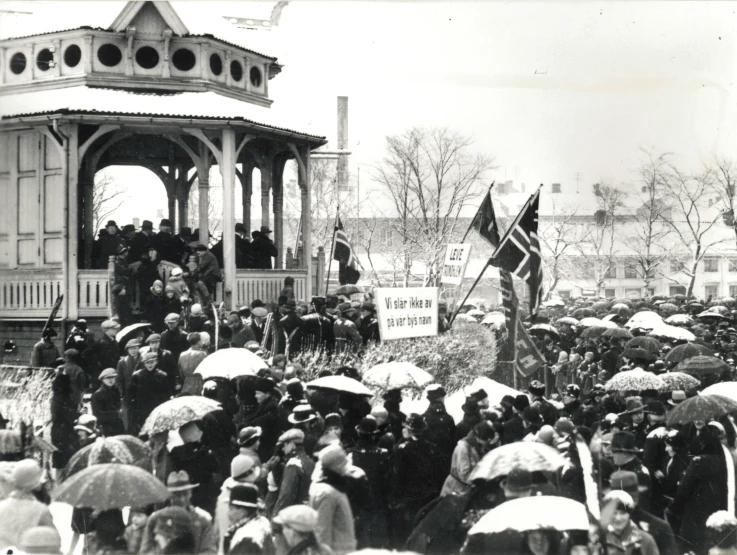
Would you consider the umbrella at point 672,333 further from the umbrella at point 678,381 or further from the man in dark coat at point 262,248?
the man in dark coat at point 262,248

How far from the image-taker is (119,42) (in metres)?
20.2

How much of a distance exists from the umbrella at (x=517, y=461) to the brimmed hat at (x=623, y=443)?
0.96 meters

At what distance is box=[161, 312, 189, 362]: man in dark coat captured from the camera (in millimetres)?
13766

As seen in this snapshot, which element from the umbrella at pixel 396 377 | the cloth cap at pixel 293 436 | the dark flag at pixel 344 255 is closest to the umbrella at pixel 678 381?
the umbrella at pixel 396 377

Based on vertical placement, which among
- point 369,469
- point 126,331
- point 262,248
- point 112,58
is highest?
point 112,58

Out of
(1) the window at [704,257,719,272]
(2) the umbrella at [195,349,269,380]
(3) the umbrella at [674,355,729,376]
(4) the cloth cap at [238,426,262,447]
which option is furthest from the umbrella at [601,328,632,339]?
(1) the window at [704,257,719,272]

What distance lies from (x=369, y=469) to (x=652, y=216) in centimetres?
4093

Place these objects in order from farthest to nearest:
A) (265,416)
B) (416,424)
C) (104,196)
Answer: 1. (104,196)
2. (265,416)
3. (416,424)

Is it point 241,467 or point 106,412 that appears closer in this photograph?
point 241,467

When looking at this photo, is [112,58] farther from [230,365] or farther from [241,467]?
[241,467]

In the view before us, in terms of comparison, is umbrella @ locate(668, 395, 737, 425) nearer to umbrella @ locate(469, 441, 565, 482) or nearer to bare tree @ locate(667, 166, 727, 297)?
umbrella @ locate(469, 441, 565, 482)

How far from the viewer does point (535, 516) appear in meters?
6.65

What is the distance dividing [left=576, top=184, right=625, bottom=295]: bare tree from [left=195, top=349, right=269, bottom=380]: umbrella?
36.4 metres

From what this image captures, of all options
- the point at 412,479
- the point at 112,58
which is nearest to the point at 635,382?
the point at 412,479
